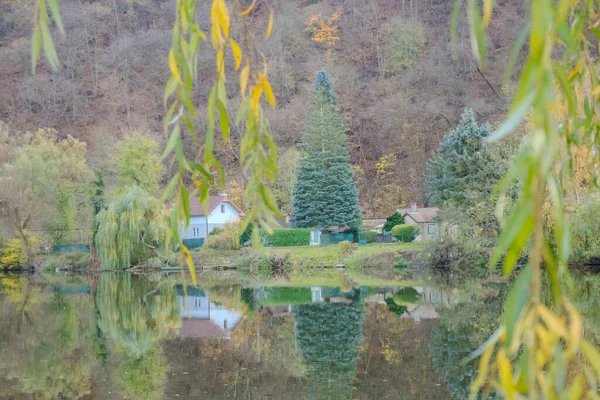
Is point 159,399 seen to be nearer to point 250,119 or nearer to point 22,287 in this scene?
point 250,119

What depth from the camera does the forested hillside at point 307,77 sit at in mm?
53312

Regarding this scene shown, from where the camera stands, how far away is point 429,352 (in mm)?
14523

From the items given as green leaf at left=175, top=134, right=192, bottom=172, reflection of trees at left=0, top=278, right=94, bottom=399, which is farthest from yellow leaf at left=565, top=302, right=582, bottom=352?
reflection of trees at left=0, top=278, right=94, bottom=399

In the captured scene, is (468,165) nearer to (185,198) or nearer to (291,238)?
(291,238)

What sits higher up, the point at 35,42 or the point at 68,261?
the point at 35,42

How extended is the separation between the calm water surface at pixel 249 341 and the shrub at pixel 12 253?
33.4ft

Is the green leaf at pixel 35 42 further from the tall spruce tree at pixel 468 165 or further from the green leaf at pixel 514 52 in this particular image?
the tall spruce tree at pixel 468 165

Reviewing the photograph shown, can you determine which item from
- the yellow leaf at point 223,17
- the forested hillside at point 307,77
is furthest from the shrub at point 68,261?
the yellow leaf at point 223,17

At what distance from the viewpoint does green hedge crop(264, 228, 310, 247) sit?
39.4 m

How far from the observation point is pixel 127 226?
33500 millimetres

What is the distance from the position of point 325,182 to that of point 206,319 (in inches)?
853

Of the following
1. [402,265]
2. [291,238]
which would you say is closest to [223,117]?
[402,265]

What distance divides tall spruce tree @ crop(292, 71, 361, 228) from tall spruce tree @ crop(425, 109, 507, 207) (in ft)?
24.0

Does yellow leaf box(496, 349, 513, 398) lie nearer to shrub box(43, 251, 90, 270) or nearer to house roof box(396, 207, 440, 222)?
shrub box(43, 251, 90, 270)
